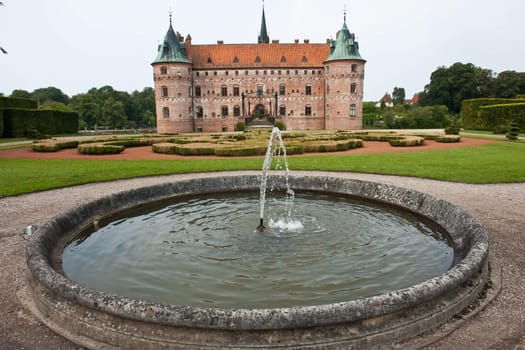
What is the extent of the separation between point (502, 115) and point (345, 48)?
21.0 metres

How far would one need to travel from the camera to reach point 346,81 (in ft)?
154

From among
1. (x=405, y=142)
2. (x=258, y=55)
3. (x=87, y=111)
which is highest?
(x=258, y=55)

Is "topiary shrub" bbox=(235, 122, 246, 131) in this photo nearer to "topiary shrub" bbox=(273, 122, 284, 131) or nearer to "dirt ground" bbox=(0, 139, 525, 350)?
"topiary shrub" bbox=(273, 122, 284, 131)

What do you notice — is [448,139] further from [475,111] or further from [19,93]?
[19,93]

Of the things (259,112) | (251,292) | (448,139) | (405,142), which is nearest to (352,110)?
(259,112)

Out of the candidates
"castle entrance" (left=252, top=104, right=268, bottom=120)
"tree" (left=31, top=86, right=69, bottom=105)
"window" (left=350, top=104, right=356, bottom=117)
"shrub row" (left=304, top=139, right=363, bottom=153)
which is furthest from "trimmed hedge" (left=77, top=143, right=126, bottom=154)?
"tree" (left=31, top=86, right=69, bottom=105)

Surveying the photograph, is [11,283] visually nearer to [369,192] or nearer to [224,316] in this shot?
[224,316]

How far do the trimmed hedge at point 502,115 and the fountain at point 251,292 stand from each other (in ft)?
102

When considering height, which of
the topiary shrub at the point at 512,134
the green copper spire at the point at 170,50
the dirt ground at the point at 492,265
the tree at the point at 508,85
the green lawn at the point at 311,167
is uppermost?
the green copper spire at the point at 170,50

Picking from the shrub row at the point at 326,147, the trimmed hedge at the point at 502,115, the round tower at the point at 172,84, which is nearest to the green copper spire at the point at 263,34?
the round tower at the point at 172,84

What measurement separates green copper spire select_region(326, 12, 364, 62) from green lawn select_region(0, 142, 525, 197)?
32.1 m

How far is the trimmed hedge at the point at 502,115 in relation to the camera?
32312mm

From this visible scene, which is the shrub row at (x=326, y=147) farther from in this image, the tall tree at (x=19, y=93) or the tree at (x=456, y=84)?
the tall tree at (x=19, y=93)

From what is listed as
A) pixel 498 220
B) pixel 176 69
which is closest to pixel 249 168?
pixel 498 220
